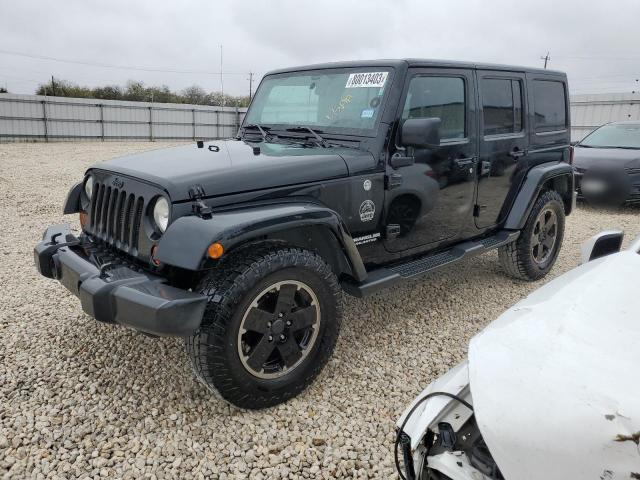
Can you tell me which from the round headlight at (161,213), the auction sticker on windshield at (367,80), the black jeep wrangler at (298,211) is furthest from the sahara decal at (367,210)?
the round headlight at (161,213)

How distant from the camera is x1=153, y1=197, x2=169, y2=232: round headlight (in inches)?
98.7

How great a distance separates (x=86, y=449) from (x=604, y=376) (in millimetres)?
2228

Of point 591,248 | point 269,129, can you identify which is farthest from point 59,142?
point 591,248

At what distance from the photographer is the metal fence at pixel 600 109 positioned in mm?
17000

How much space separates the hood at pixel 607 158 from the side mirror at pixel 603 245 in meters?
6.61

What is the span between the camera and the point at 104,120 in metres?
22.7

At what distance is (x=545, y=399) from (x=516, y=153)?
326 cm

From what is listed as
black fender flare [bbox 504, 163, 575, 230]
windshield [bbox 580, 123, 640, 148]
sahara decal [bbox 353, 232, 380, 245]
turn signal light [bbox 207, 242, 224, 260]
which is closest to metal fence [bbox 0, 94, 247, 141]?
windshield [bbox 580, 123, 640, 148]

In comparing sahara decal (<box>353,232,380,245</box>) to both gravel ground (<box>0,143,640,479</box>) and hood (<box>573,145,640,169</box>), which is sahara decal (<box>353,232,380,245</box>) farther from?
hood (<box>573,145,640,169</box>)

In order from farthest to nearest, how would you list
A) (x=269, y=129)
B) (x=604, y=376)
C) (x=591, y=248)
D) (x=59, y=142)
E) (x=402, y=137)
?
(x=59, y=142)
(x=269, y=129)
(x=402, y=137)
(x=591, y=248)
(x=604, y=376)

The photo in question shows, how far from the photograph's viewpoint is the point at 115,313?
229 cm

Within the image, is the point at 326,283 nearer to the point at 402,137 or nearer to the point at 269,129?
the point at 402,137

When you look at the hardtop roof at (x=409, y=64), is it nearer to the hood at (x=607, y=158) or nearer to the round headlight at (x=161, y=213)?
the round headlight at (x=161, y=213)

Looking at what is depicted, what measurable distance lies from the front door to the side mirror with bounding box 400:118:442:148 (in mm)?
158
